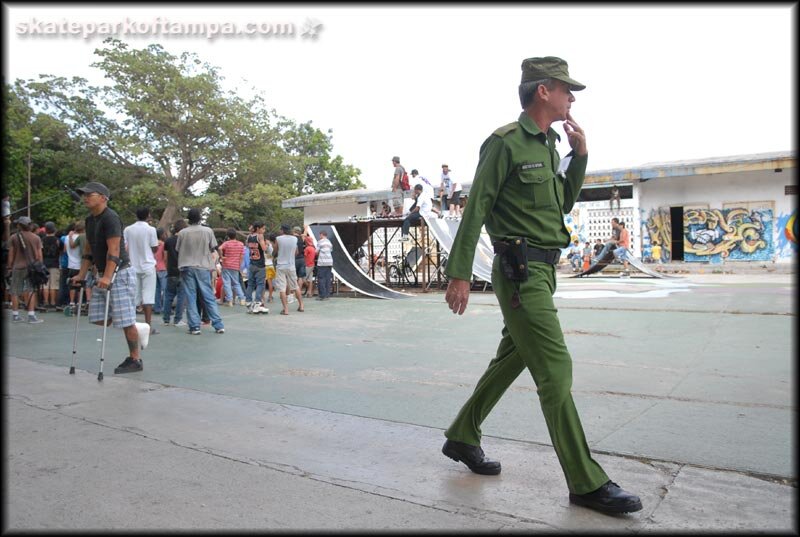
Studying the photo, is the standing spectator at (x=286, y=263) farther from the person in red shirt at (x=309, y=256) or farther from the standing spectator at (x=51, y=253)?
the standing spectator at (x=51, y=253)

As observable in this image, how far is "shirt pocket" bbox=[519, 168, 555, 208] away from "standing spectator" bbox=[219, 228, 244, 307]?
9445 mm

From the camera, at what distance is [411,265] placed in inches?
706

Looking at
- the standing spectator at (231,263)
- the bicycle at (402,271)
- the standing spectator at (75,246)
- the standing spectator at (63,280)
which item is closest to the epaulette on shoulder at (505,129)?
the standing spectator at (231,263)

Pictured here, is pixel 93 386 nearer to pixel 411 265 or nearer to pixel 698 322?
pixel 698 322

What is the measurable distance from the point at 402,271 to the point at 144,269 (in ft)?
30.5

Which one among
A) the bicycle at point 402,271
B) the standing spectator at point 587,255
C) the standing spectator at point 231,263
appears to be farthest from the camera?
the standing spectator at point 587,255

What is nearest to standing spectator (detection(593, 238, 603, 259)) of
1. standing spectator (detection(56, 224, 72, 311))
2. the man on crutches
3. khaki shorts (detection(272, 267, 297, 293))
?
khaki shorts (detection(272, 267, 297, 293))

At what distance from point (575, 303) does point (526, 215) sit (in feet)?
27.3

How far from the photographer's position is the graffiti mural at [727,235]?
74.4 feet

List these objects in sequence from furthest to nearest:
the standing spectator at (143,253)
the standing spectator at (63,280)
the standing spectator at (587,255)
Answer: the standing spectator at (587,255) → the standing spectator at (63,280) → the standing spectator at (143,253)

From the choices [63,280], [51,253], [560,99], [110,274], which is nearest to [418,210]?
[63,280]

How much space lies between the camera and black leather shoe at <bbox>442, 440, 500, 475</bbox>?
333cm

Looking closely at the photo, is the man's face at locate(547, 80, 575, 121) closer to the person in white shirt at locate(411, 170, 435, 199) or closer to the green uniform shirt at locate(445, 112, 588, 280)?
the green uniform shirt at locate(445, 112, 588, 280)

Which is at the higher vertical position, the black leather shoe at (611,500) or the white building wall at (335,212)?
the white building wall at (335,212)
